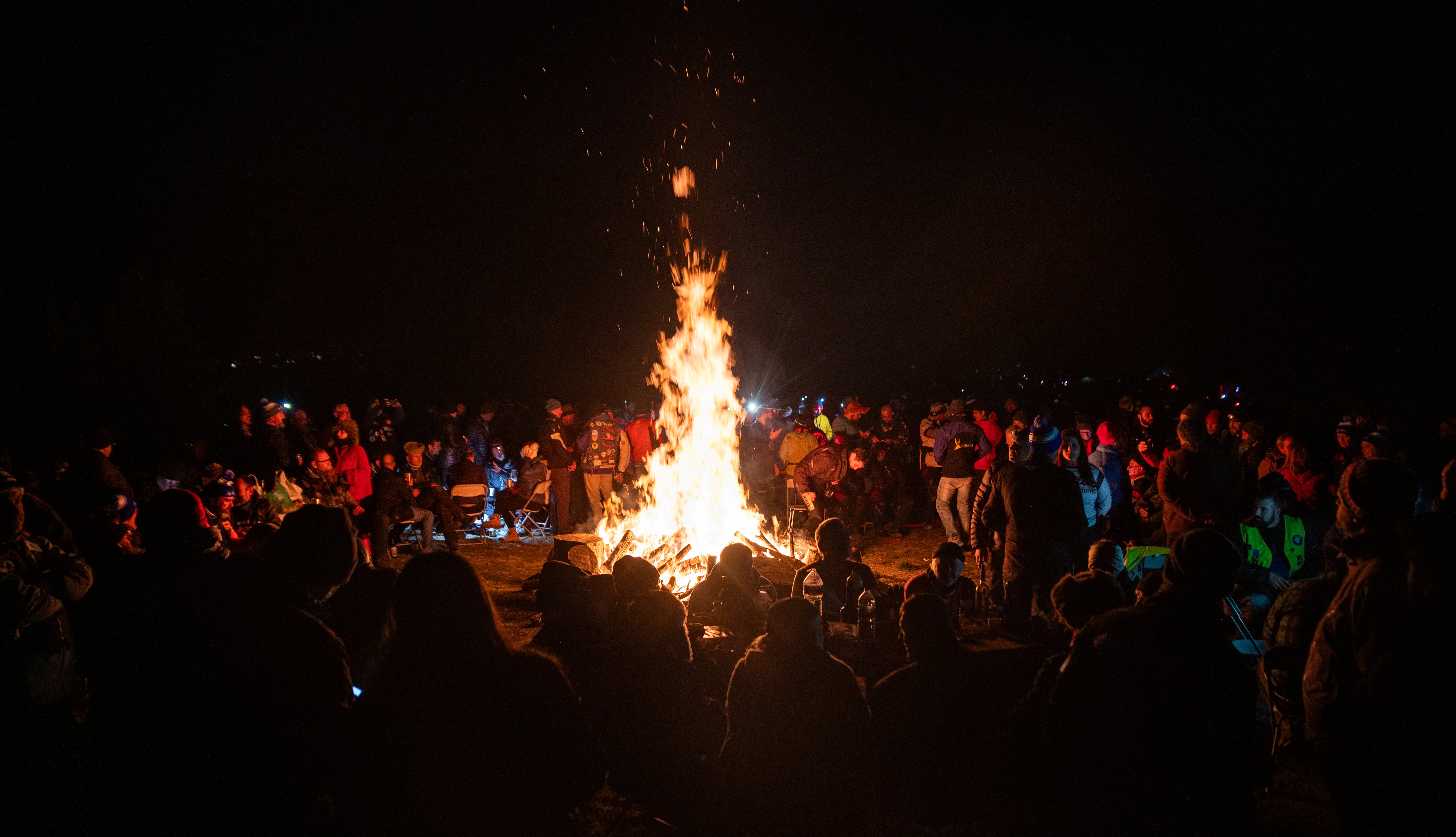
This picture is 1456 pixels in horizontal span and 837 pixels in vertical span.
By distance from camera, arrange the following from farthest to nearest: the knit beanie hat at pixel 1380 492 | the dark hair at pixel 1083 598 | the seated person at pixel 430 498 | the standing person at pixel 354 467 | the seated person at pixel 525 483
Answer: the seated person at pixel 525 483, the seated person at pixel 430 498, the standing person at pixel 354 467, the dark hair at pixel 1083 598, the knit beanie hat at pixel 1380 492

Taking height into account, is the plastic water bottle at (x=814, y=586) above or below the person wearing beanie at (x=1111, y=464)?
below

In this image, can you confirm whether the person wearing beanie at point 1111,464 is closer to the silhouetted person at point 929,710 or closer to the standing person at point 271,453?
the silhouetted person at point 929,710

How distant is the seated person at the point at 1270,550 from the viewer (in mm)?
6066

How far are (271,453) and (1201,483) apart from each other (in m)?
10.8

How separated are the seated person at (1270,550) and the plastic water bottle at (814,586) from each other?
11.2 ft

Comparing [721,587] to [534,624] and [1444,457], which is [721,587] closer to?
[534,624]

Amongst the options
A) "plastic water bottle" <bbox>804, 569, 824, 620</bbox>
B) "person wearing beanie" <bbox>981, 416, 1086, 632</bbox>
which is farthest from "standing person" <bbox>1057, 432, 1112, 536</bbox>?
"plastic water bottle" <bbox>804, 569, 824, 620</bbox>

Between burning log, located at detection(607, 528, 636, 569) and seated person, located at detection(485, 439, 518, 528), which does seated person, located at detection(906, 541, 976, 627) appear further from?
seated person, located at detection(485, 439, 518, 528)

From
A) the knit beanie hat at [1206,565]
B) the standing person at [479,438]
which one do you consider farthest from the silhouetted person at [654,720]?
the standing person at [479,438]

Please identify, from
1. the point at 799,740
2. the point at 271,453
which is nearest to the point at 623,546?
the point at 271,453

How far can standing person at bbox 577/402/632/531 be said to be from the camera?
11820 mm

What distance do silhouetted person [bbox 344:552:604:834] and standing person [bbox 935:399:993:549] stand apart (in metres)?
8.15

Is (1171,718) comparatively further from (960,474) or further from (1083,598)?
(960,474)

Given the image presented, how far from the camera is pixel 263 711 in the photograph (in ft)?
7.77
